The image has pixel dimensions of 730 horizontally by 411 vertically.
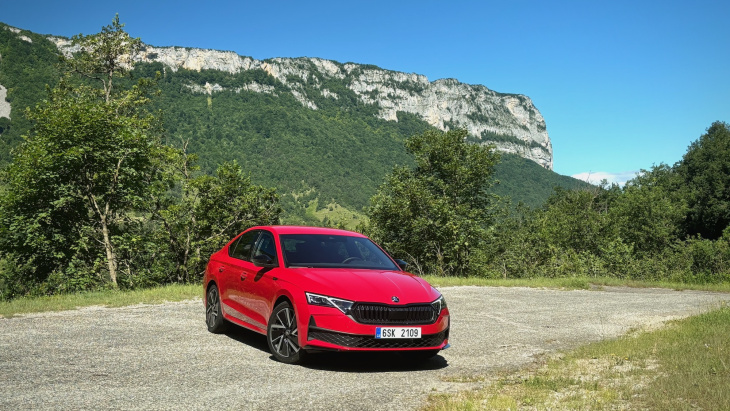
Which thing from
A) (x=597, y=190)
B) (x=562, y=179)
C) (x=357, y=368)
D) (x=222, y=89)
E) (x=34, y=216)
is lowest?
(x=357, y=368)

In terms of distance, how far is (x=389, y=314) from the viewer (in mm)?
6496

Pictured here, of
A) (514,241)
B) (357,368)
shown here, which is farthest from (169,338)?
(514,241)

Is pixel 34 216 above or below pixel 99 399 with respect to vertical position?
above

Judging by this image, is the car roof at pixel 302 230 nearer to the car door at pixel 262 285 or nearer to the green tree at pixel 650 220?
the car door at pixel 262 285

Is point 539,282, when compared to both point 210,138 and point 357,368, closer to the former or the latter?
point 357,368

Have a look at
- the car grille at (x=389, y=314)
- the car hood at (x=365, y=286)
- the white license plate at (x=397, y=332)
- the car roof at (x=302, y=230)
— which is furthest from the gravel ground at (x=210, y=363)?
the car roof at (x=302, y=230)

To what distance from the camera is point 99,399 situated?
504cm

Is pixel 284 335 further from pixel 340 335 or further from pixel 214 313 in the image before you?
pixel 214 313

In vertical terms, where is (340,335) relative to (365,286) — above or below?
below

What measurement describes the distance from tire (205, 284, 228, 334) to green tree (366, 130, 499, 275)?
71.9ft

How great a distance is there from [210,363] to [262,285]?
114 cm

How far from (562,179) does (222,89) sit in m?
103

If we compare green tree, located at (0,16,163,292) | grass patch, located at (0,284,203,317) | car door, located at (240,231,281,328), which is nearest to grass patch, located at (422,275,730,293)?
grass patch, located at (0,284,203,317)

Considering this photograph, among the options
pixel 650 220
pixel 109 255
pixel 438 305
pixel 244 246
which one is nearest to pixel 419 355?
pixel 438 305
